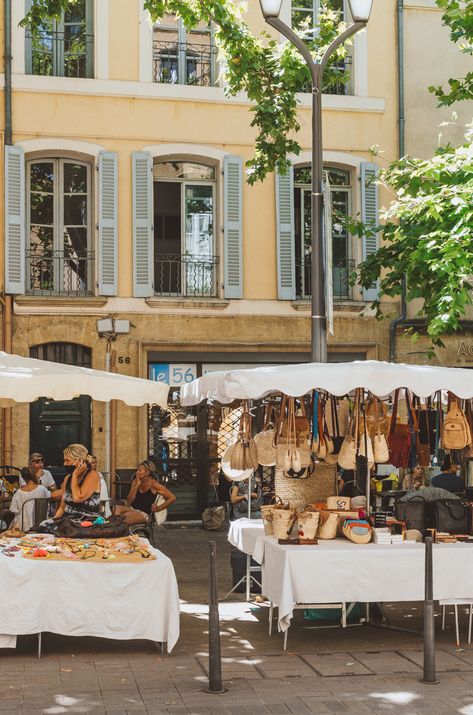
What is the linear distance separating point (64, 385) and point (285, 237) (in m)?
9.05

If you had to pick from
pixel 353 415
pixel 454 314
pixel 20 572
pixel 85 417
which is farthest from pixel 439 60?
pixel 20 572

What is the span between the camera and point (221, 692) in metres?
7.36

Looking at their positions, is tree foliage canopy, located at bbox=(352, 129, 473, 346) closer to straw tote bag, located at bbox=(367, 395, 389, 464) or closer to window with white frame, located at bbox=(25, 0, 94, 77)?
straw tote bag, located at bbox=(367, 395, 389, 464)

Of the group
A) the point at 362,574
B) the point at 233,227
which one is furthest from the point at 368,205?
the point at 362,574

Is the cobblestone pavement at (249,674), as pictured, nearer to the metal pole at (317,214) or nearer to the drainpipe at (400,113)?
the metal pole at (317,214)

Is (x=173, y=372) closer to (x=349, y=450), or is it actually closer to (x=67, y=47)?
(x=67, y=47)

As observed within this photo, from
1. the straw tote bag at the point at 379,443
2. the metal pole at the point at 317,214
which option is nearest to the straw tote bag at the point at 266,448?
the straw tote bag at the point at 379,443

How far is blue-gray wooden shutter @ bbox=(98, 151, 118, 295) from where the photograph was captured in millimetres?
17844

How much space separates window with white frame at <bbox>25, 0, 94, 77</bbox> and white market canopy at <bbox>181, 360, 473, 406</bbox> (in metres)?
10.6

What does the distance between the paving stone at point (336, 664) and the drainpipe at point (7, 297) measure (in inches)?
385

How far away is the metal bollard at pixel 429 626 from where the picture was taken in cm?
733

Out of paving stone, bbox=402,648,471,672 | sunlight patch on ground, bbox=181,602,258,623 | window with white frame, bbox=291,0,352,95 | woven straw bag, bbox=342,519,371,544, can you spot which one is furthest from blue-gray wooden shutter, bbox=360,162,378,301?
paving stone, bbox=402,648,471,672

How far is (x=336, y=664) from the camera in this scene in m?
8.27

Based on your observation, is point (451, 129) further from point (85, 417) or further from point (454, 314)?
point (85, 417)
